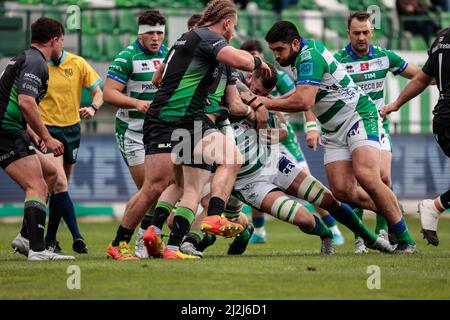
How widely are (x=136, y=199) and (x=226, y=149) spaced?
1002 mm

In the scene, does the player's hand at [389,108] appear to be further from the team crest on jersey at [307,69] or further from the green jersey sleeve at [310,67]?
the team crest on jersey at [307,69]

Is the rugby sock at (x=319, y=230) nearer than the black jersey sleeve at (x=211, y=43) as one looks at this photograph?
No

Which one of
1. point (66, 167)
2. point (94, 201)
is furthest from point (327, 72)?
point (94, 201)

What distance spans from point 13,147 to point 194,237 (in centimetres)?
190

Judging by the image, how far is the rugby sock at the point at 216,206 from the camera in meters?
9.62

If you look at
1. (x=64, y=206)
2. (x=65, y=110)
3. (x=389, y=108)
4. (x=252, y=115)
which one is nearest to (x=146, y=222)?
(x=64, y=206)

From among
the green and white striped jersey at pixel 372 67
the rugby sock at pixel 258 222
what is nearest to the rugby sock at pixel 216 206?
the green and white striped jersey at pixel 372 67

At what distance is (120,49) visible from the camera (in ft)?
69.5

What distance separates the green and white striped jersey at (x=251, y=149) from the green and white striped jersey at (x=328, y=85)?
→ 26.2 inches

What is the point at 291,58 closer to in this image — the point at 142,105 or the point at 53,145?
the point at 142,105

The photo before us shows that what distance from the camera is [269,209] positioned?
434 inches

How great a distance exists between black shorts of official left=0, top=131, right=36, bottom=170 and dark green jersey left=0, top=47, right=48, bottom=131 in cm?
7

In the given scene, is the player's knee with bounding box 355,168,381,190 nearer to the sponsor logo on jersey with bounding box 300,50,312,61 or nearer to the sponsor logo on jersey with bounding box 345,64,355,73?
the sponsor logo on jersey with bounding box 300,50,312,61

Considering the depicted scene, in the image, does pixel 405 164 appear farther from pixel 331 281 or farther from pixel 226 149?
pixel 331 281
